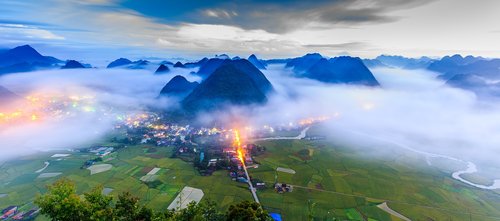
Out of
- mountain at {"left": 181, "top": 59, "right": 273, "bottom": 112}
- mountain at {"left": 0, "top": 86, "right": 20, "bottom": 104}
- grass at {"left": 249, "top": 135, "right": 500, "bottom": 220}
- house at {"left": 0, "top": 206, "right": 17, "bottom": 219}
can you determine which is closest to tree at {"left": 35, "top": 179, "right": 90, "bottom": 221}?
grass at {"left": 249, "top": 135, "right": 500, "bottom": 220}

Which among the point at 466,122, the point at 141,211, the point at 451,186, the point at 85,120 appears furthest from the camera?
the point at 466,122

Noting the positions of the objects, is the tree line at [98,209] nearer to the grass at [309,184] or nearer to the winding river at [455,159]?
the grass at [309,184]

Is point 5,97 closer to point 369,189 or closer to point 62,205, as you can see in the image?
point 62,205

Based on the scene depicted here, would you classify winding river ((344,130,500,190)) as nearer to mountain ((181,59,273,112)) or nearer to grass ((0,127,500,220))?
grass ((0,127,500,220))

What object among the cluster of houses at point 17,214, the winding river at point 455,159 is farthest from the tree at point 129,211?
the winding river at point 455,159

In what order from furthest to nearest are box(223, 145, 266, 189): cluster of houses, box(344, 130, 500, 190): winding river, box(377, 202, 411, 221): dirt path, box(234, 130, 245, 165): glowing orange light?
box(234, 130, 245, 165): glowing orange light, box(344, 130, 500, 190): winding river, box(223, 145, 266, 189): cluster of houses, box(377, 202, 411, 221): dirt path

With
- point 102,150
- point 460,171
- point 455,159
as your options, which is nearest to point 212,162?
point 102,150

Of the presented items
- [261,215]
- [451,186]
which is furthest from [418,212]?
[261,215]

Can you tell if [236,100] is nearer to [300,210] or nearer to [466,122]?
[300,210]
